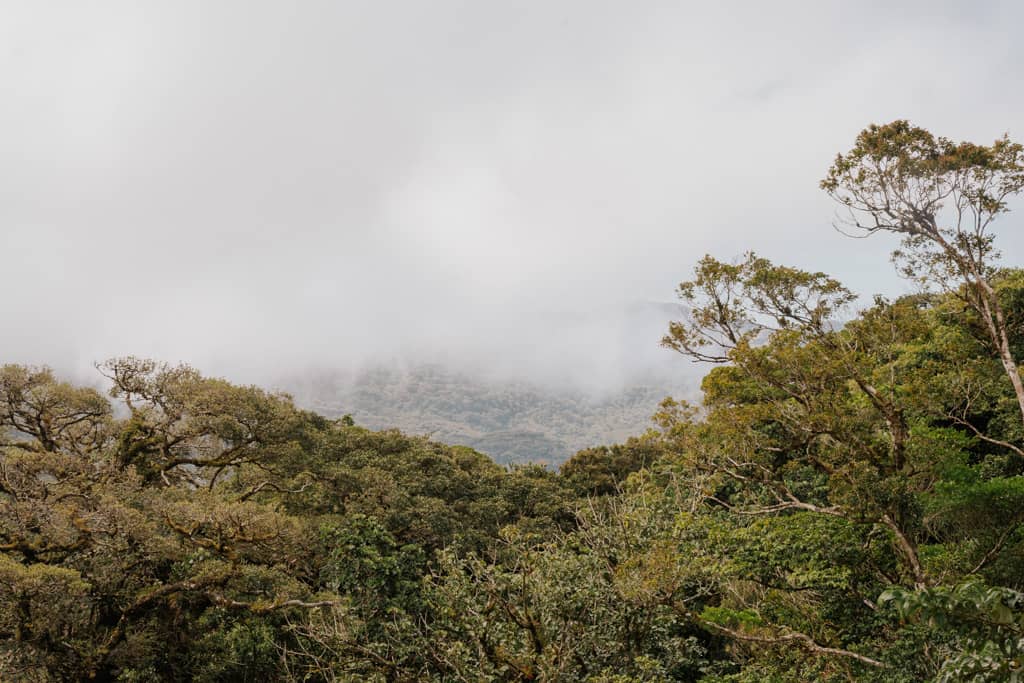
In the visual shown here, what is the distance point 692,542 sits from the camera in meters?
14.3

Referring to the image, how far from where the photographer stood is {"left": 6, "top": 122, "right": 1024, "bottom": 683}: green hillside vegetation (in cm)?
1204

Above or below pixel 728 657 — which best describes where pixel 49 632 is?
above

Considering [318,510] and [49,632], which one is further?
[318,510]

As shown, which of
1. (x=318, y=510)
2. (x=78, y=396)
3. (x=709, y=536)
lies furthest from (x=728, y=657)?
(x=78, y=396)

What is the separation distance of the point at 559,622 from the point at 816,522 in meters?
5.99

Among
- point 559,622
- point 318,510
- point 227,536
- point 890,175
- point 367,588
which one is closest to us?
point 559,622

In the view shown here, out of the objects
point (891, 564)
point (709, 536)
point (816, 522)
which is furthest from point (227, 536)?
point (891, 564)

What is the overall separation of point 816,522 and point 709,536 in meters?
2.32

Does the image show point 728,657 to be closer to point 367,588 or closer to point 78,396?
point 367,588

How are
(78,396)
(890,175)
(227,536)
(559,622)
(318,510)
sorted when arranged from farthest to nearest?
(318,510) → (78,396) → (227,536) → (890,175) → (559,622)

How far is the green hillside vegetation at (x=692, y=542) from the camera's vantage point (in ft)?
39.5

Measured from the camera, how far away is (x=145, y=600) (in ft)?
50.0

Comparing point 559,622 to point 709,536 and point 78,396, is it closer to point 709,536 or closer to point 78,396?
point 709,536

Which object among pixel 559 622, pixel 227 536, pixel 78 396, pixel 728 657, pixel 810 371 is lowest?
pixel 728 657
